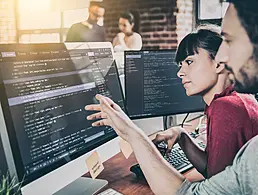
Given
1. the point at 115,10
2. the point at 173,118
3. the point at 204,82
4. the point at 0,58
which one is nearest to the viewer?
the point at 0,58

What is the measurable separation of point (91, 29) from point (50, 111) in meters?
3.90

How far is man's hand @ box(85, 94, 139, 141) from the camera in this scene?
1.14 meters

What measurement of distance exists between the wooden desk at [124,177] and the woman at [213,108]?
0.43 ft

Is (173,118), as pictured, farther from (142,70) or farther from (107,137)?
(107,137)

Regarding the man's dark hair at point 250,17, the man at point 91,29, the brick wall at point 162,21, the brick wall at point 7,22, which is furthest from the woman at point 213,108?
the brick wall at point 7,22

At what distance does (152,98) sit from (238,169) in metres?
0.82

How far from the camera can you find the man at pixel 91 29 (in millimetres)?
4613

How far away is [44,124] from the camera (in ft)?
3.52

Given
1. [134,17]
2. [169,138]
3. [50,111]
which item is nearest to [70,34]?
[134,17]

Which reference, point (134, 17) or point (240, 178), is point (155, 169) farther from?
point (134, 17)

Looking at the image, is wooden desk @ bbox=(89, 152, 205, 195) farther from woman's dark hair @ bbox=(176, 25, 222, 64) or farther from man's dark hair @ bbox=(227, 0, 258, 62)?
man's dark hair @ bbox=(227, 0, 258, 62)

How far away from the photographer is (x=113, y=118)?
1170 millimetres

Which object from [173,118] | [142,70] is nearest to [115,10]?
[173,118]

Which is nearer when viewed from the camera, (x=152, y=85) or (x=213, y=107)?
(x=213, y=107)
